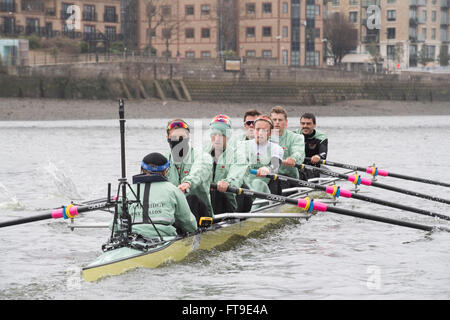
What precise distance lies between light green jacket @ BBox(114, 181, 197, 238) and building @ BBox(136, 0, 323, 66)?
269 ft

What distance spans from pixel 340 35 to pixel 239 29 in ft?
47.5

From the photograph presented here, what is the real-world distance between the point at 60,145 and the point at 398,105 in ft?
145

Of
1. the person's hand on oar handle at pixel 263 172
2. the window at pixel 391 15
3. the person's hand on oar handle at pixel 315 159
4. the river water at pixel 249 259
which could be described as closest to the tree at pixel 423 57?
the window at pixel 391 15

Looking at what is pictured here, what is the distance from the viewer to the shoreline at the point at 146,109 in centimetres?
5459

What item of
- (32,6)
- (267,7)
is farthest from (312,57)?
(32,6)

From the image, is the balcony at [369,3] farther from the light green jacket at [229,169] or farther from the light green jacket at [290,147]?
the light green jacket at [229,169]

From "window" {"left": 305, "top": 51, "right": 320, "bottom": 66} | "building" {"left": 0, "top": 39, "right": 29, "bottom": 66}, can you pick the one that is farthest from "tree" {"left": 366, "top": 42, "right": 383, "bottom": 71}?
"building" {"left": 0, "top": 39, "right": 29, "bottom": 66}

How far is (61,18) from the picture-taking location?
83.4m

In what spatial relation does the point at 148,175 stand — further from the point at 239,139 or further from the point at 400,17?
the point at 400,17

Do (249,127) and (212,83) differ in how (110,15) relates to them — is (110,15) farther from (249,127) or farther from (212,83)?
(249,127)

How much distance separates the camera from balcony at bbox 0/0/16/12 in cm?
7850

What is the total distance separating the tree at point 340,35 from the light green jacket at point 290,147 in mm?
85072

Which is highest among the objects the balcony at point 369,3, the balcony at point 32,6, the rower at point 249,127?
the balcony at point 369,3
